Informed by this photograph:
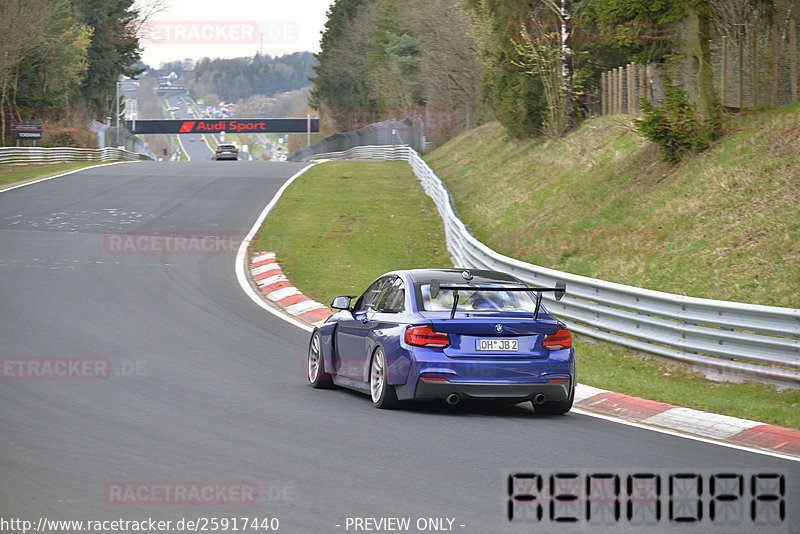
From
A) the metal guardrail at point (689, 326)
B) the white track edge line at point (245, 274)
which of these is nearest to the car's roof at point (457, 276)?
the metal guardrail at point (689, 326)

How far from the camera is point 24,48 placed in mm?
60062

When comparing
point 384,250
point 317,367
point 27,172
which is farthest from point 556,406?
point 27,172

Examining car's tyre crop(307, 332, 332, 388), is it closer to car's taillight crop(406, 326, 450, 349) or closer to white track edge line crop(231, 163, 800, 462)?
car's taillight crop(406, 326, 450, 349)

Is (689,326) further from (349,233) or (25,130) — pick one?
(25,130)

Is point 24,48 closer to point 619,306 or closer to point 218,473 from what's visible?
point 619,306

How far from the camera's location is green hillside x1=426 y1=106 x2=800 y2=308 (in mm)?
15961

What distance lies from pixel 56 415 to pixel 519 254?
1575cm

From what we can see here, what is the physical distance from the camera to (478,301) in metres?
9.95

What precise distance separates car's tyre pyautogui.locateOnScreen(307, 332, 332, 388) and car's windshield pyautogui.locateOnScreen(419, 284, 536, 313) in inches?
68.8

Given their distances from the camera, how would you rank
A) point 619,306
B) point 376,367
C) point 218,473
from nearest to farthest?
point 218,473 → point 376,367 → point 619,306

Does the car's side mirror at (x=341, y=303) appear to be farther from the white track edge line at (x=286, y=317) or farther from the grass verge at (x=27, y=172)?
the grass verge at (x=27, y=172)

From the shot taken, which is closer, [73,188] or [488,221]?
[488,221]

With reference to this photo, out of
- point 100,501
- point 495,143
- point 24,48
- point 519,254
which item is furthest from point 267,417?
point 24,48

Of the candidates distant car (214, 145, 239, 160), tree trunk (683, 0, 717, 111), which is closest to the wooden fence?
tree trunk (683, 0, 717, 111)
